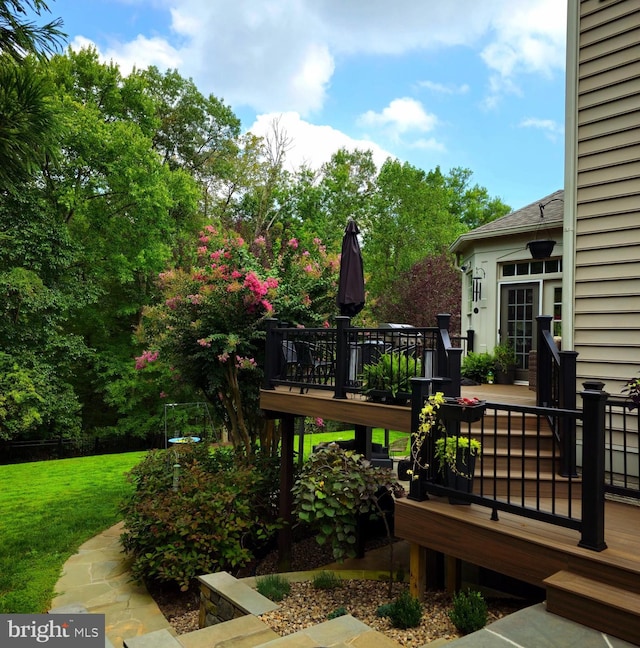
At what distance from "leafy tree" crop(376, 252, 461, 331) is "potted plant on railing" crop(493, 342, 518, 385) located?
9.40 metres

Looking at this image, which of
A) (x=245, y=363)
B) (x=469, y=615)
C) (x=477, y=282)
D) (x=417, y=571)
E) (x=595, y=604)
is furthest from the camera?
(x=477, y=282)

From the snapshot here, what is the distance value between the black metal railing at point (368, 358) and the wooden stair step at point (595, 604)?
1679 millimetres

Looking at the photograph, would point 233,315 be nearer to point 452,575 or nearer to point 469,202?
point 452,575

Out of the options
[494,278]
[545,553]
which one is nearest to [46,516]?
[545,553]

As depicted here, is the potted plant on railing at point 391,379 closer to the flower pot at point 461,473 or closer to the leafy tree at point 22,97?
the flower pot at point 461,473

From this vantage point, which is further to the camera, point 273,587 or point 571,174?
point 571,174

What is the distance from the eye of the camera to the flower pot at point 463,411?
11.6ft

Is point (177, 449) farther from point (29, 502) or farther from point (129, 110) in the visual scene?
point (129, 110)

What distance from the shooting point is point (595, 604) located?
2.62 m

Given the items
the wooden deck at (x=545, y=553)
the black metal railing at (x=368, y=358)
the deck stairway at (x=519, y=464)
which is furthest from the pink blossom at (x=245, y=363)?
the deck stairway at (x=519, y=464)

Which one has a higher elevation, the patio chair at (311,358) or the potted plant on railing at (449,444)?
the patio chair at (311,358)

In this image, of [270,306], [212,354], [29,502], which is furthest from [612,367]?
[29,502]

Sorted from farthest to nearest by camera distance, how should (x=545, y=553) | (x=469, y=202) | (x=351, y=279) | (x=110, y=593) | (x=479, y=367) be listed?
(x=469, y=202), (x=479, y=367), (x=351, y=279), (x=110, y=593), (x=545, y=553)

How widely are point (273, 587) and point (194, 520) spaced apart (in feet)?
5.48
